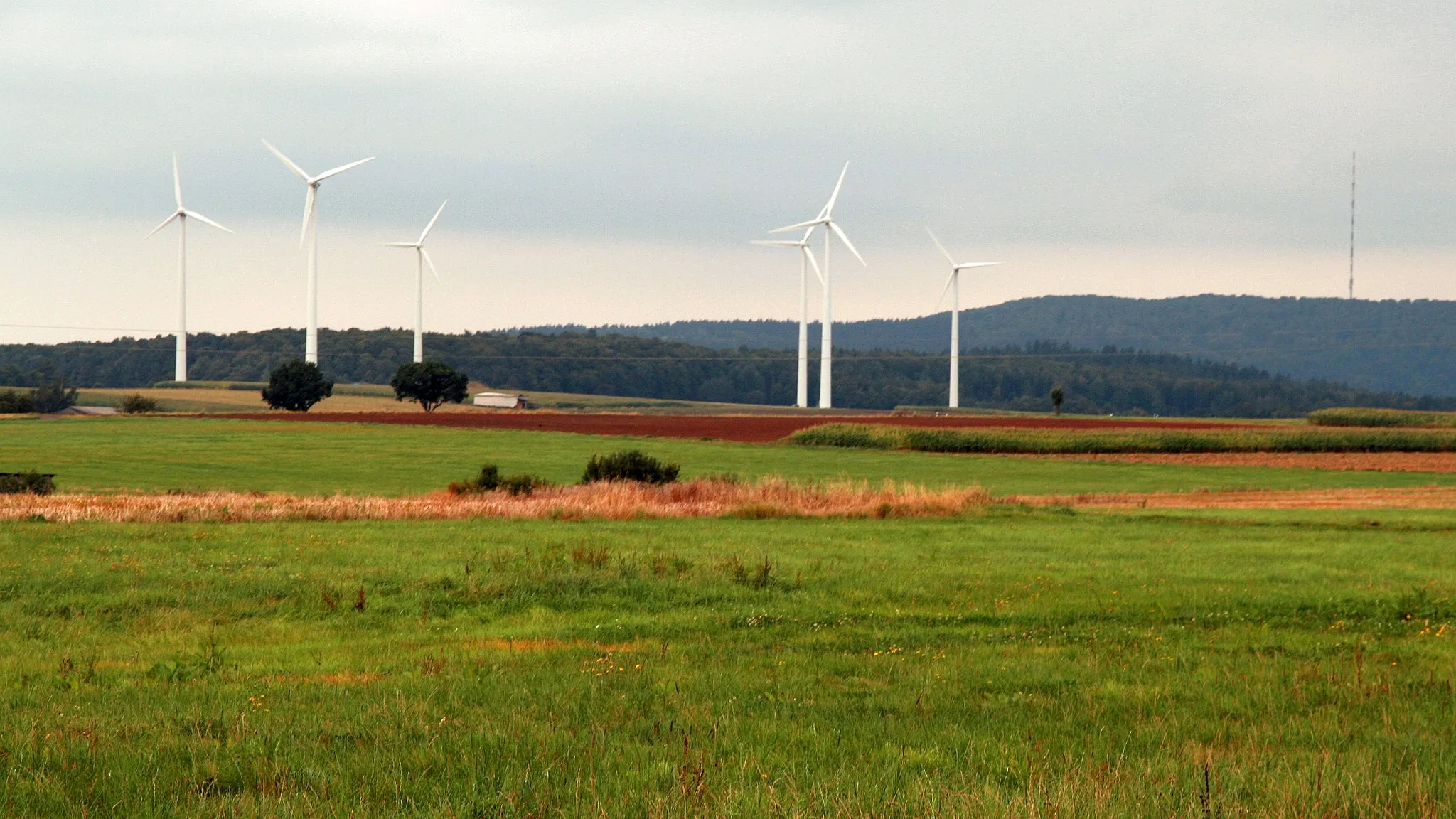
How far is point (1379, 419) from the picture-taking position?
10100cm

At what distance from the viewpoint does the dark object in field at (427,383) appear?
14262 cm

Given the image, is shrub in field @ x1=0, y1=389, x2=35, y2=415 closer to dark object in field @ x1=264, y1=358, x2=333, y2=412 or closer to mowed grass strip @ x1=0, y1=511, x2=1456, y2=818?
dark object in field @ x1=264, y1=358, x2=333, y2=412

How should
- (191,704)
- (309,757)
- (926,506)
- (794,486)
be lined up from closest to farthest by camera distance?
(309,757)
(191,704)
(926,506)
(794,486)

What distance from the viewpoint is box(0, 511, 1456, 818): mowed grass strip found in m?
8.22

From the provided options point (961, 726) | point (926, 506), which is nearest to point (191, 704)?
point (961, 726)

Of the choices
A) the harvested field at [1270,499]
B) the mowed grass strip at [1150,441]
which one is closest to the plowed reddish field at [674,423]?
the mowed grass strip at [1150,441]

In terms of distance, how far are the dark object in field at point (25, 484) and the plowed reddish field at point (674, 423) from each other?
49.1 meters

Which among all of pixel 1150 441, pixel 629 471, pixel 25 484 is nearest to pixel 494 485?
pixel 629 471

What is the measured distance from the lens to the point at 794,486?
136 feet

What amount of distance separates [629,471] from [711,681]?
115 feet

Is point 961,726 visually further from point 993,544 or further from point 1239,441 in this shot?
point 1239,441

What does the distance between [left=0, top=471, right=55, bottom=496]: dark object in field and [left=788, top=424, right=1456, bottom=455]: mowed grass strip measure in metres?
51.0

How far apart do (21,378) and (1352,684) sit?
637 ft

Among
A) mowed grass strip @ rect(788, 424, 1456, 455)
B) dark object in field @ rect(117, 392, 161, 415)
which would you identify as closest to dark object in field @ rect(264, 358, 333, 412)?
dark object in field @ rect(117, 392, 161, 415)
